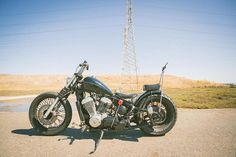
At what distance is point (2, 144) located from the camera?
3.80 m

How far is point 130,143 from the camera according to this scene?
12.7 ft

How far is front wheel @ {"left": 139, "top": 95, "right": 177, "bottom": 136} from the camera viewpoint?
4309 millimetres

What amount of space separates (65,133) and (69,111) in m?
0.63

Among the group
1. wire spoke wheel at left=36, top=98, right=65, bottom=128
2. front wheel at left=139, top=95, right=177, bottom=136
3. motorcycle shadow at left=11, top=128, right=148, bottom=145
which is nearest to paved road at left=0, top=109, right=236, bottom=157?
motorcycle shadow at left=11, top=128, right=148, bottom=145

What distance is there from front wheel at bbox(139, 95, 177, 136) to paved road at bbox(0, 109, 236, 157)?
0.17m

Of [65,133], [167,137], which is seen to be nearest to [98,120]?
[65,133]

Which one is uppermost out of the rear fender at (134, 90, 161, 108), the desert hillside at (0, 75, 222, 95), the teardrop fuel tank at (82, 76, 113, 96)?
the teardrop fuel tank at (82, 76, 113, 96)

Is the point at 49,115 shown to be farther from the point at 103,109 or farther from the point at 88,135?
the point at 103,109

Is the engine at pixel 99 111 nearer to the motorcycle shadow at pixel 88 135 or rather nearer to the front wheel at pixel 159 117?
the motorcycle shadow at pixel 88 135

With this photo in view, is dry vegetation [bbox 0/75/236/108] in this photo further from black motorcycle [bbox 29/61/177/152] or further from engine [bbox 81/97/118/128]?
engine [bbox 81/97/118/128]

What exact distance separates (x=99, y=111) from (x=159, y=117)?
1370mm

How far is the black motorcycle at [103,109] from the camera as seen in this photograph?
4066 mm

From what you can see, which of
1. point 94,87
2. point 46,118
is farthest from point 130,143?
point 46,118

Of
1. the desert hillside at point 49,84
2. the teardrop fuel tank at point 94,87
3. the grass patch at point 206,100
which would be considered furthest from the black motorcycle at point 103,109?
the desert hillside at point 49,84
